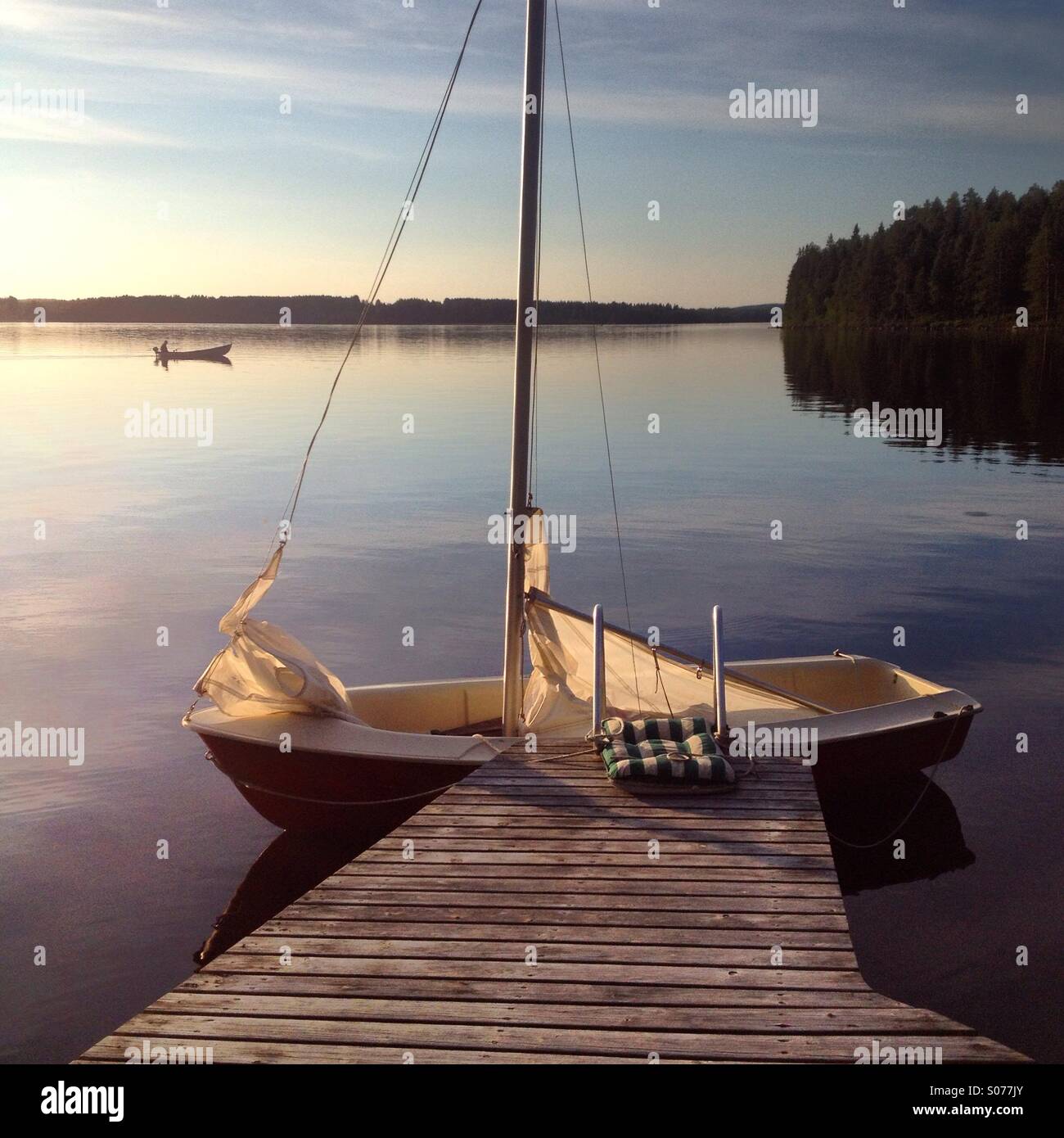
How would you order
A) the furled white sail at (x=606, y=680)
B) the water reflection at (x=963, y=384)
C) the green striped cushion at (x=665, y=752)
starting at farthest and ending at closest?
1. the water reflection at (x=963, y=384)
2. the furled white sail at (x=606, y=680)
3. the green striped cushion at (x=665, y=752)

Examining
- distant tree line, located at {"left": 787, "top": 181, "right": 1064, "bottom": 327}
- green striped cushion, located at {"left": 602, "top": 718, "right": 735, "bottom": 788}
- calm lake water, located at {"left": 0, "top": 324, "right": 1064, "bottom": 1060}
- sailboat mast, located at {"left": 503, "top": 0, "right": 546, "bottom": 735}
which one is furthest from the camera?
distant tree line, located at {"left": 787, "top": 181, "right": 1064, "bottom": 327}

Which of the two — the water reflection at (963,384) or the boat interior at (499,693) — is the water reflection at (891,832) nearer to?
the boat interior at (499,693)

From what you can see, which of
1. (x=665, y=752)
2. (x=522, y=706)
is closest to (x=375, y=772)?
(x=522, y=706)

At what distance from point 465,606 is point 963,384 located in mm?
51484

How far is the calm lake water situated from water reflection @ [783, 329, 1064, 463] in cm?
54

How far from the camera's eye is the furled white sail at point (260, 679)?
1108 cm

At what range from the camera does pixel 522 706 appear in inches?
478

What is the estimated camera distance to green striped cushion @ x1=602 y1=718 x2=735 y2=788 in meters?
9.50

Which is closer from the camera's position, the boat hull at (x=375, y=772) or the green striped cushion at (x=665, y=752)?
the green striped cushion at (x=665, y=752)

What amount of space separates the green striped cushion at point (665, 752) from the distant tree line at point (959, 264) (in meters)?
115

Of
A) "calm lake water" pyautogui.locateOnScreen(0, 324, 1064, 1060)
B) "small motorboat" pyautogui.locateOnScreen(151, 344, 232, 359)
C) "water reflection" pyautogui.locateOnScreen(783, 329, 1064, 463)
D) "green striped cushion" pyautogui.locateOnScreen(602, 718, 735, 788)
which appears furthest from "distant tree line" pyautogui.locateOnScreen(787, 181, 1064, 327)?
"green striped cushion" pyautogui.locateOnScreen(602, 718, 735, 788)

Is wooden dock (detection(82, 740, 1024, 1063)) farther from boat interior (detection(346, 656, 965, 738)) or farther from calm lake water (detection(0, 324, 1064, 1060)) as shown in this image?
boat interior (detection(346, 656, 965, 738))

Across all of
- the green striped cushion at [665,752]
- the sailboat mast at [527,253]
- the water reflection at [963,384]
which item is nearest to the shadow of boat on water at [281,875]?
the green striped cushion at [665,752]

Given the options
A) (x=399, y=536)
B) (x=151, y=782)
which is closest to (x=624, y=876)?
(x=151, y=782)
